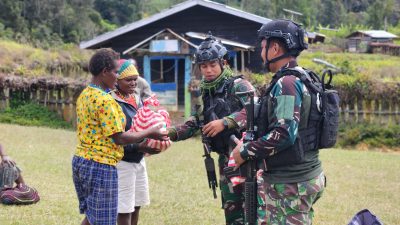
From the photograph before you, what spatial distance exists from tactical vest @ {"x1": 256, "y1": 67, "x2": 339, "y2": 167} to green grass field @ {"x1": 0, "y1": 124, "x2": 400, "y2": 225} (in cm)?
328

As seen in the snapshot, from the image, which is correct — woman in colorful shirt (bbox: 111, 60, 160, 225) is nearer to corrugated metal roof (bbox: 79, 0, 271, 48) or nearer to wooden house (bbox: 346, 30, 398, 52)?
corrugated metal roof (bbox: 79, 0, 271, 48)

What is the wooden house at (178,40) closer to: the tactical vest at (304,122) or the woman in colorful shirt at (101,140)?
the woman in colorful shirt at (101,140)

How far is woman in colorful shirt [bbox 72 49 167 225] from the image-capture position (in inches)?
154

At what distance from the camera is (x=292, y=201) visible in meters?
3.56

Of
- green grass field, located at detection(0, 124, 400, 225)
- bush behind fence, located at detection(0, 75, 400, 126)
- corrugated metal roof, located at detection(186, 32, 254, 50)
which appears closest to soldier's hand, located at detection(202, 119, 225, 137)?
green grass field, located at detection(0, 124, 400, 225)

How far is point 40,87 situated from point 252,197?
16.4m

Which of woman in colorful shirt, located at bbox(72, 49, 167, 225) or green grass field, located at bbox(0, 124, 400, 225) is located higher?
woman in colorful shirt, located at bbox(72, 49, 167, 225)

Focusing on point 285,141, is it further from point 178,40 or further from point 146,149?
point 178,40

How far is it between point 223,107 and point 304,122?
1188mm

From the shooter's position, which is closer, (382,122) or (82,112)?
(82,112)

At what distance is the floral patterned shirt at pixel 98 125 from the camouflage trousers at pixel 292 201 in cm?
120

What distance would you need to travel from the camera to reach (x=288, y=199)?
3.56 m

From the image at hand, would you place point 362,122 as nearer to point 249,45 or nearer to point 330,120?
point 249,45

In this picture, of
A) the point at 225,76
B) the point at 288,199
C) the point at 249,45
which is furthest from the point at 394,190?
the point at 249,45
